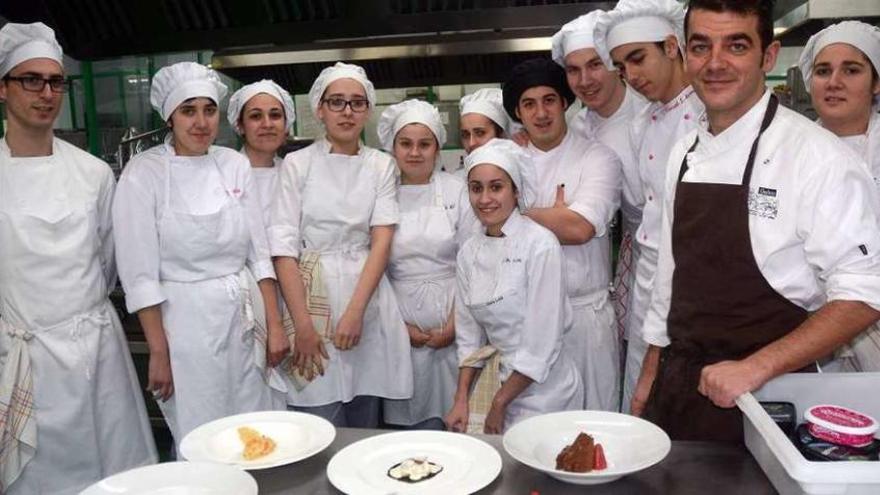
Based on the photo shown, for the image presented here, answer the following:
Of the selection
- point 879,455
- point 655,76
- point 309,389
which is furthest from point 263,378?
point 879,455

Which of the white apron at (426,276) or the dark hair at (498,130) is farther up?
the dark hair at (498,130)

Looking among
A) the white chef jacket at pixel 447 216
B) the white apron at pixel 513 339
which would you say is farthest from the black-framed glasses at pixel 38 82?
the white apron at pixel 513 339

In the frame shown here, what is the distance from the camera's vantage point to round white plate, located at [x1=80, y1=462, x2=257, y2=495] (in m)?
1.18

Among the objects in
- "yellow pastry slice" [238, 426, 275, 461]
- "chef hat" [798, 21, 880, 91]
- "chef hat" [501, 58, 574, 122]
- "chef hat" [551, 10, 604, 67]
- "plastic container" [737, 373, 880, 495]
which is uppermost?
"chef hat" [551, 10, 604, 67]

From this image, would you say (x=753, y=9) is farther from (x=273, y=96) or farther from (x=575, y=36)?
(x=273, y=96)

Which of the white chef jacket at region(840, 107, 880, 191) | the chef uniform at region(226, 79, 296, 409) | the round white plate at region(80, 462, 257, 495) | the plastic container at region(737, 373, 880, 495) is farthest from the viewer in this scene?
the chef uniform at region(226, 79, 296, 409)

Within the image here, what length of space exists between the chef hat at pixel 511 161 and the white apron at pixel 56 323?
1.20 meters

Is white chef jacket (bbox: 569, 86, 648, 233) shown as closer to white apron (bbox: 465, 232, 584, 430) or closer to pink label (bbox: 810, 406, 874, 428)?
white apron (bbox: 465, 232, 584, 430)

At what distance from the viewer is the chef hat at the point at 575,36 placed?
2.28m

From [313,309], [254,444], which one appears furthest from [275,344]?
[254,444]

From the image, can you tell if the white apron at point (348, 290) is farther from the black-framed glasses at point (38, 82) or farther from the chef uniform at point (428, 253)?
the black-framed glasses at point (38, 82)

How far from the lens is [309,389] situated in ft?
8.05

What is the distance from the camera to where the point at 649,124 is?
2.31 m

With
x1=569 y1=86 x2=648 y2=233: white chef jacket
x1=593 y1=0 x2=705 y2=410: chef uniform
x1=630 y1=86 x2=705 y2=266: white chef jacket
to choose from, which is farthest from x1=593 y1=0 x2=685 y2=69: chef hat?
x1=569 y1=86 x2=648 y2=233: white chef jacket
